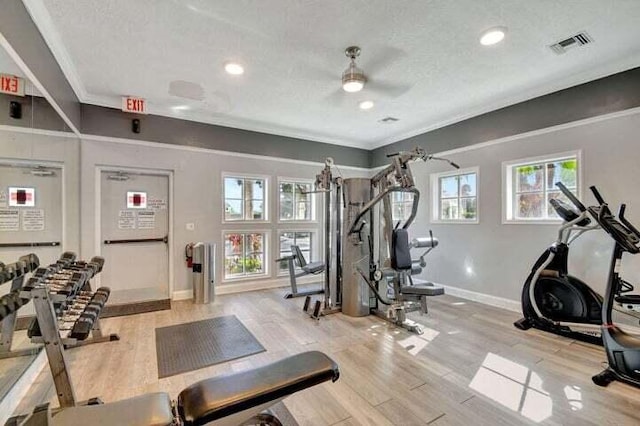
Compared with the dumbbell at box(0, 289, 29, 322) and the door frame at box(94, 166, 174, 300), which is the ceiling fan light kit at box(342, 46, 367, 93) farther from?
the door frame at box(94, 166, 174, 300)

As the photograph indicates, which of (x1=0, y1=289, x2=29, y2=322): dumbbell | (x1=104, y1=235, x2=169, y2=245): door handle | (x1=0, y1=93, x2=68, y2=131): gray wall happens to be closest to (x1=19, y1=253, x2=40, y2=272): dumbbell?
(x1=0, y1=289, x2=29, y2=322): dumbbell

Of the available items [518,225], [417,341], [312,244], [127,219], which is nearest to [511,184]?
[518,225]

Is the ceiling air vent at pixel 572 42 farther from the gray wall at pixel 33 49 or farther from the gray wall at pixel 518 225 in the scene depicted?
the gray wall at pixel 33 49

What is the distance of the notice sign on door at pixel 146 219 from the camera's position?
4523 millimetres

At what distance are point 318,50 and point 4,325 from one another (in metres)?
3.50

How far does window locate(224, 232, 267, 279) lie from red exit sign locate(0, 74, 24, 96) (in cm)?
314

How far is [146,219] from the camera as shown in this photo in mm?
4566

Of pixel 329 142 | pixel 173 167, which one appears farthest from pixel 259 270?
pixel 329 142

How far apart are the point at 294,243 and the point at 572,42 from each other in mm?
4715

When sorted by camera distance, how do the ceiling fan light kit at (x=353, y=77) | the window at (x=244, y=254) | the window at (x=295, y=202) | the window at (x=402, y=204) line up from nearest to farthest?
1. the ceiling fan light kit at (x=353, y=77)
2. the window at (x=244, y=254)
3. the window at (x=295, y=202)
4. the window at (x=402, y=204)

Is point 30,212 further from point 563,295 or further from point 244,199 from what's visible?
point 563,295

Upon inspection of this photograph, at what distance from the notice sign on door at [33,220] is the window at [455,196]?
536 cm

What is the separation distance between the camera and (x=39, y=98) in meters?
2.61

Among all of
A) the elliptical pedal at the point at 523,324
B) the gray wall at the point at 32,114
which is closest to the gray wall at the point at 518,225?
the elliptical pedal at the point at 523,324
